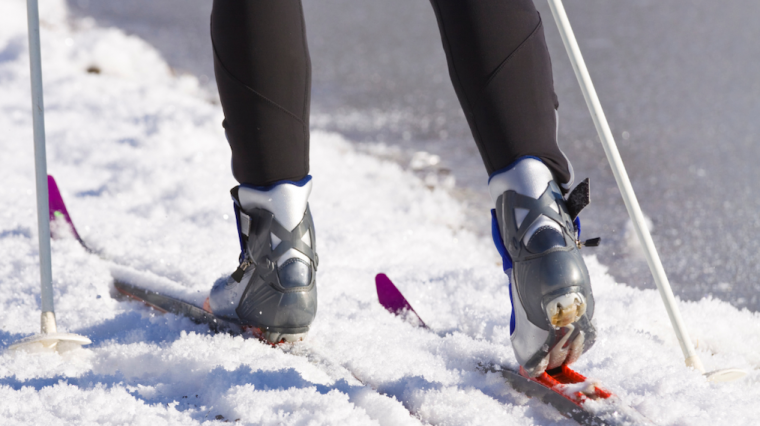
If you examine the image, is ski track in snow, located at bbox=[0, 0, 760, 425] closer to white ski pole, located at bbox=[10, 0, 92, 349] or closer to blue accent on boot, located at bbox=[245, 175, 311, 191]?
white ski pole, located at bbox=[10, 0, 92, 349]

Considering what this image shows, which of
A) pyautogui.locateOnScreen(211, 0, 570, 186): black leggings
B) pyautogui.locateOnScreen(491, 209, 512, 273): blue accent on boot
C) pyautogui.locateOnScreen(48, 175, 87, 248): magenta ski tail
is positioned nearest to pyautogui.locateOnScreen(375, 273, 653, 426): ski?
pyautogui.locateOnScreen(491, 209, 512, 273): blue accent on boot

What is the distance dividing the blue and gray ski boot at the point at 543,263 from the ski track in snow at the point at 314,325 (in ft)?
0.52

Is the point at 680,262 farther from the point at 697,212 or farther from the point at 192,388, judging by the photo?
the point at 192,388

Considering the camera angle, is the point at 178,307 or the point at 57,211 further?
the point at 57,211

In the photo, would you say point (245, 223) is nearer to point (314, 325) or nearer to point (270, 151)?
point (270, 151)

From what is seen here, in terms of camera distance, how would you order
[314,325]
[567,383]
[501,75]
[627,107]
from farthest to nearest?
1. [627,107]
2. [314,325]
3. [567,383]
4. [501,75]

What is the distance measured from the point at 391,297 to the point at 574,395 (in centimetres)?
65

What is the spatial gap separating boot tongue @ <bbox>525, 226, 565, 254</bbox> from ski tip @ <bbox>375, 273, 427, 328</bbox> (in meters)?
0.61

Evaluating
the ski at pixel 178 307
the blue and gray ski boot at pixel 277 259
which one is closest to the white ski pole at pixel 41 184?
the ski at pixel 178 307

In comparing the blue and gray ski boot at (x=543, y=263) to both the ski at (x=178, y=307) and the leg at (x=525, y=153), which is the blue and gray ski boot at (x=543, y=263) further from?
the ski at (x=178, y=307)

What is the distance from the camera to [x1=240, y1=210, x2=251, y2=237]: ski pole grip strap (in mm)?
1355

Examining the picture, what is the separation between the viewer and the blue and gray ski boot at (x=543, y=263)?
3.45 ft

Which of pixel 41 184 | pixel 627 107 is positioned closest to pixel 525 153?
pixel 41 184

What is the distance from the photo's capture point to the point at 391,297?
168cm
